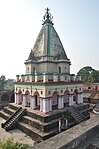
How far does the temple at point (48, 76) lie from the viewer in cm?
1495

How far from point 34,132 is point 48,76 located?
5274 millimetres

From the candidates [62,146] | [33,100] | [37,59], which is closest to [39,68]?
[37,59]

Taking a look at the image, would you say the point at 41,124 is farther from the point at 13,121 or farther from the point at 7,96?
the point at 7,96

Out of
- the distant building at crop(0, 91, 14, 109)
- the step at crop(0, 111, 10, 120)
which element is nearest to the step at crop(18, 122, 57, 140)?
the step at crop(0, 111, 10, 120)

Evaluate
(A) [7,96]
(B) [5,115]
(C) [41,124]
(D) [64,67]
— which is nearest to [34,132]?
(C) [41,124]

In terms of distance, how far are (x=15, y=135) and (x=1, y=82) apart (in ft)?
134

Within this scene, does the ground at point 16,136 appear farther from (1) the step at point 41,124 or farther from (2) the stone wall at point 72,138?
(2) the stone wall at point 72,138

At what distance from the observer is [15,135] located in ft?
40.5

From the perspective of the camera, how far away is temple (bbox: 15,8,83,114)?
49.0ft

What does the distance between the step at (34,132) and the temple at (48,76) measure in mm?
2369

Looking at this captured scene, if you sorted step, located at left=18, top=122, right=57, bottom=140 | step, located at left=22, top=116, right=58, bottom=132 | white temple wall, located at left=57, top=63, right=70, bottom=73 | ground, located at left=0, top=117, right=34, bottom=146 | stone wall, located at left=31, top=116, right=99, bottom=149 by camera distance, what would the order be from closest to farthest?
stone wall, located at left=31, top=116, right=99, bottom=149 → step, located at left=18, top=122, right=57, bottom=140 → ground, located at left=0, top=117, right=34, bottom=146 → step, located at left=22, top=116, right=58, bottom=132 → white temple wall, located at left=57, top=63, right=70, bottom=73

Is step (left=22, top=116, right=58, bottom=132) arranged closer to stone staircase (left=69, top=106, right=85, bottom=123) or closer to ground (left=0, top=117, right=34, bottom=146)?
ground (left=0, top=117, right=34, bottom=146)

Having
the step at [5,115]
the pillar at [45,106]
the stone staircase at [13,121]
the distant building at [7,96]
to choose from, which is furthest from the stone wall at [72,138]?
the distant building at [7,96]

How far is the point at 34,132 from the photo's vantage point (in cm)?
1170
